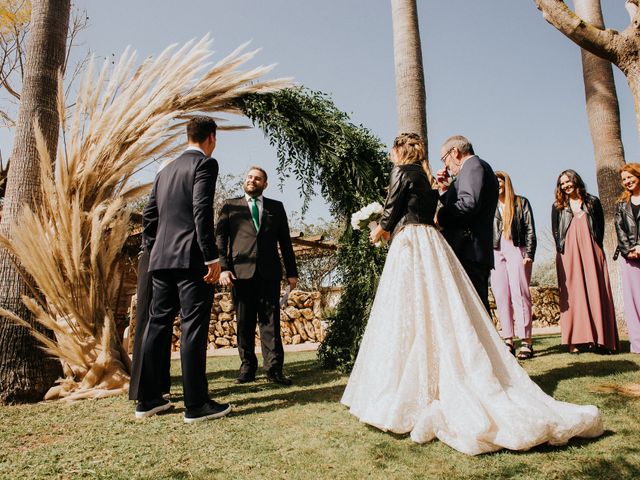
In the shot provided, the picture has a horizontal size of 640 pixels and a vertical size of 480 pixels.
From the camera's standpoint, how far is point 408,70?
5391 mm

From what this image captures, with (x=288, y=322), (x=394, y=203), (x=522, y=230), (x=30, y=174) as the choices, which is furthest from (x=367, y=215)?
(x=288, y=322)

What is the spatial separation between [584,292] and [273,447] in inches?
177

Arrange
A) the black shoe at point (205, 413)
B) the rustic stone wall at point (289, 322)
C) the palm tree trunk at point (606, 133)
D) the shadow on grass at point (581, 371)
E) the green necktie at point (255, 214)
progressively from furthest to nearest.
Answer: the rustic stone wall at point (289, 322) → the palm tree trunk at point (606, 133) → the green necktie at point (255, 214) → the shadow on grass at point (581, 371) → the black shoe at point (205, 413)

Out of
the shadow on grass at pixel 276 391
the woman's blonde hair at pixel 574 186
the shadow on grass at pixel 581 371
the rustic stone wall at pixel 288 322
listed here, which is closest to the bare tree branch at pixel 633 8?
the woman's blonde hair at pixel 574 186

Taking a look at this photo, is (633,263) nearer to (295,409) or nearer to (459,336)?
(459,336)

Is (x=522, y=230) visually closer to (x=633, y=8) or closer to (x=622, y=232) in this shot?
(x=622, y=232)

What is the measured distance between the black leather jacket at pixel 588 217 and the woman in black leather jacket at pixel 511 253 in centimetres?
35

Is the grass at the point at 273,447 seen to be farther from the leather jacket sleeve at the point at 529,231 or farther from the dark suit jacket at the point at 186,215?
the leather jacket sleeve at the point at 529,231

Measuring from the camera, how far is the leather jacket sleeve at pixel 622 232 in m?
5.12

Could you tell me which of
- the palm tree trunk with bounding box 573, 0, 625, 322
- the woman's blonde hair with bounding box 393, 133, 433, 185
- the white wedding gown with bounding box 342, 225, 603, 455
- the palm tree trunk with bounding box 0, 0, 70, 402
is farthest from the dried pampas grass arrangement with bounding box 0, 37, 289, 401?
the palm tree trunk with bounding box 573, 0, 625, 322

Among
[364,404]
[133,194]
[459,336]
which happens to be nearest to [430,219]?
[459,336]

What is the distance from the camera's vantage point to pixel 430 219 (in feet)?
11.1

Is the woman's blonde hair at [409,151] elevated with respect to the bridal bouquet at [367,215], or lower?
elevated

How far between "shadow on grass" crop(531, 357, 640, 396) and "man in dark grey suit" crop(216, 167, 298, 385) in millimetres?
2445
